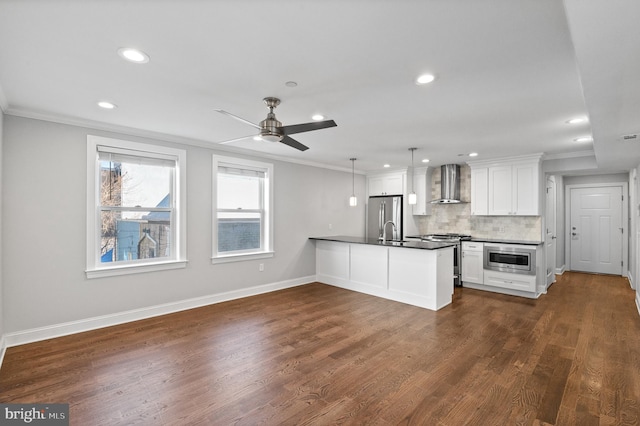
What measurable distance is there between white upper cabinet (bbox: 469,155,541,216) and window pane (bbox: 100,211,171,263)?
5.52 meters

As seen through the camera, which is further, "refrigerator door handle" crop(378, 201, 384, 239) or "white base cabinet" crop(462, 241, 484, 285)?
"refrigerator door handle" crop(378, 201, 384, 239)

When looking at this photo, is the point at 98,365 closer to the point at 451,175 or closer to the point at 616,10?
the point at 616,10

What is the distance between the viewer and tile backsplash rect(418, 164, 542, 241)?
19.3ft

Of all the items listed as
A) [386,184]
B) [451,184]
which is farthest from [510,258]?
[386,184]

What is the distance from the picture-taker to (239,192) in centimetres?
530

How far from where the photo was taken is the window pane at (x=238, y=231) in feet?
16.6

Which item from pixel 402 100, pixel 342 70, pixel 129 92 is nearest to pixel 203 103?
pixel 129 92

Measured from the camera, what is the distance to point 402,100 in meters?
2.97

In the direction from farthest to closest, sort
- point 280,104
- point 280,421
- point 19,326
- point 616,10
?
point 19,326, point 280,104, point 280,421, point 616,10

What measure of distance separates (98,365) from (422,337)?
127 inches

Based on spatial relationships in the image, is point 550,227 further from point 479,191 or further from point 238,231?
point 238,231

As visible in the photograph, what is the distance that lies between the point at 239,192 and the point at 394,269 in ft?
9.40

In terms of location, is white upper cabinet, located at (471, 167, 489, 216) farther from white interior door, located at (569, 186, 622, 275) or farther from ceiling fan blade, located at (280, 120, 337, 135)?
ceiling fan blade, located at (280, 120, 337, 135)

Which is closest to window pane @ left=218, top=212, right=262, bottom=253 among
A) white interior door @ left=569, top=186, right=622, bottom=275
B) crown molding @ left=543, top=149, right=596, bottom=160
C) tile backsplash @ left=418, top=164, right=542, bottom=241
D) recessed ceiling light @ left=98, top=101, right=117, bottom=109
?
recessed ceiling light @ left=98, top=101, right=117, bottom=109
